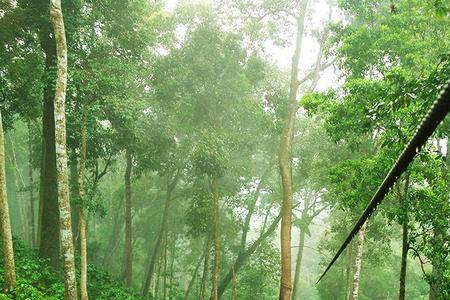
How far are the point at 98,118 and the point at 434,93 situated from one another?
11.6 meters

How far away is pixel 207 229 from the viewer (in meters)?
19.0

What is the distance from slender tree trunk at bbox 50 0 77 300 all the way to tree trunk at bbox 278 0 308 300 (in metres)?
7.20

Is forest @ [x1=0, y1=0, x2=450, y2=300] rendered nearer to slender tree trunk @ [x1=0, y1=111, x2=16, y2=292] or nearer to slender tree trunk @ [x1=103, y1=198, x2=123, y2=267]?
slender tree trunk @ [x1=0, y1=111, x2=16, y2=292]

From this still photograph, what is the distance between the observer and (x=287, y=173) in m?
15.2

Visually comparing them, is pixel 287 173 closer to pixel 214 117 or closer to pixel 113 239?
pixel 214 117

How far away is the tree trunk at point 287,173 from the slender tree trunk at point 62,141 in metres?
7.20

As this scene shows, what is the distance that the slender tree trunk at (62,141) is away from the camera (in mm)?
9438

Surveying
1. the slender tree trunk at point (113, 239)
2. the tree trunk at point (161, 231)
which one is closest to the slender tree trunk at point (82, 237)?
the tree trunk at point (161, 231)

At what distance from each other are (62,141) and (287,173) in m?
8.40

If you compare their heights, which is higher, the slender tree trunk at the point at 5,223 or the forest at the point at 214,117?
the forest at the point at 214,117

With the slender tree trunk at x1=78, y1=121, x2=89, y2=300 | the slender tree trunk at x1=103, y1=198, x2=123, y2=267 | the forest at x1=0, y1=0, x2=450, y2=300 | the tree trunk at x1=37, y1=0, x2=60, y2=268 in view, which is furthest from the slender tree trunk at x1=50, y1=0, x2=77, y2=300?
the slender tree trunk at x1=103, y1=198, x2=123, y2=267

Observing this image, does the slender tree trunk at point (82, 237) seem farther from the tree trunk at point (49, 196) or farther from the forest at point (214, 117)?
the tree trunk at point (49, 196)

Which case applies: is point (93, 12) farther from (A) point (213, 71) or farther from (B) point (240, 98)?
(B) point (240, 98)

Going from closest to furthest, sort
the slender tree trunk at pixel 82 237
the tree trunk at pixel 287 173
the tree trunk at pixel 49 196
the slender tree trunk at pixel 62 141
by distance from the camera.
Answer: the slender tree trunk at pixel 62 141 < the slender tree trunk at pixel 82 237 < the tree trunk at pixel 287 173 < the tree trunk at pixel 49 196
